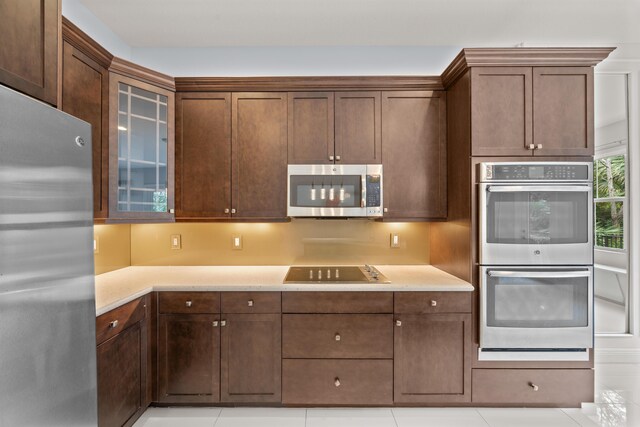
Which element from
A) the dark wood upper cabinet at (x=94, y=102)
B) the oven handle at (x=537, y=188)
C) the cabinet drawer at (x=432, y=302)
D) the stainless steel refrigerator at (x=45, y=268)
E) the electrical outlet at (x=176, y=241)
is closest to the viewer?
the stainless steel refrigerator at (x=45, y=268)

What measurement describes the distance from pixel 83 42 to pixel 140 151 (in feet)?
2.21

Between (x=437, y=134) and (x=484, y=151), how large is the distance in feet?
1.47

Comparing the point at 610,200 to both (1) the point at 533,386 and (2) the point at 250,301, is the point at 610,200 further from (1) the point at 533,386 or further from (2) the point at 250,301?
(2) the point at 250,301

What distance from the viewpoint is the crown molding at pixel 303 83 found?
2.42 metres

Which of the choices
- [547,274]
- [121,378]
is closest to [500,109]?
[547,274]

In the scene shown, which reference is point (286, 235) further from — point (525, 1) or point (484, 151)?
point (525, 1)

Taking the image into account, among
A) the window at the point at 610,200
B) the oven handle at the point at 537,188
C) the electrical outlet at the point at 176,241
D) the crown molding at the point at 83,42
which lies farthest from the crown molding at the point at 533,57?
the electrical outlet at the point at 176,241

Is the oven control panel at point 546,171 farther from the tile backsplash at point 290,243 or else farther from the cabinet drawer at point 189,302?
the cabinet drawer at point 189,302

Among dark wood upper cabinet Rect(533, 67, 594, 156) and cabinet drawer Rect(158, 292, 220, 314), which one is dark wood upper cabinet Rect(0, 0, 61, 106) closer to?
cabinet drawer Rect(158, 292, 220, 314)

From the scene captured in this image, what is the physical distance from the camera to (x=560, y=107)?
209 cm

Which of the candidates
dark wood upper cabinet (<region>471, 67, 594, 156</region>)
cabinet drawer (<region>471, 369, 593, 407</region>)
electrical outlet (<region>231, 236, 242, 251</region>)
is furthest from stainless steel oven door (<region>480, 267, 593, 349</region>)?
electrical outlet (<region>231, 236, 242, 251</region>)

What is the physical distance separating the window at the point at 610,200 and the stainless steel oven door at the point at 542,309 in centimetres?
132

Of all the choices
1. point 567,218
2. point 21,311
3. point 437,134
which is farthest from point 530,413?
point 21,311

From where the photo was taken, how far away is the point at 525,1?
2232 millimetres
